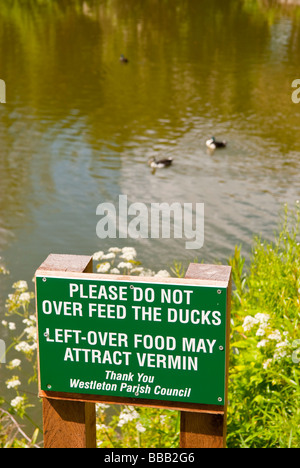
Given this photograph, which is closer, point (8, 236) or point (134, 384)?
point (134, 384)

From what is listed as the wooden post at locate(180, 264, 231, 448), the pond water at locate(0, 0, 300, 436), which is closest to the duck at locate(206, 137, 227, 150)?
the pond water at locate(0, 0, 300, 436)

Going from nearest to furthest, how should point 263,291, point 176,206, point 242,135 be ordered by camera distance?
point 263,291
point 176,206
point 242,135

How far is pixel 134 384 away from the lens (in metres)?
2.75

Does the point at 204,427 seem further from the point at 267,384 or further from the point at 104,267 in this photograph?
the point at 104,267

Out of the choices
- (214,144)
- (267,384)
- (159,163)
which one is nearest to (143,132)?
(214,144)

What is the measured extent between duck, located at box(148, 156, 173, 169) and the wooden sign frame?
9252 millimetres

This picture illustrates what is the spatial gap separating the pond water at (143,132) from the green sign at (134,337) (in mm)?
4660

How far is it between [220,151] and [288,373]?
919 cm

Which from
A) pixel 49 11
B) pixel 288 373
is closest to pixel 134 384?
pixel 288 373

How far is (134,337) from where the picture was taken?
8.89 ft

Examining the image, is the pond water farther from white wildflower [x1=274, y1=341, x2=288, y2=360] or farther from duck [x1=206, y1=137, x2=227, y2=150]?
white wildflower [x1=274, y1=341, x2=288, y2=360]

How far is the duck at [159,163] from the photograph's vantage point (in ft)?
39.8

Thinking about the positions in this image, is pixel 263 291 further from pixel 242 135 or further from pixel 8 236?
pixel 242 135

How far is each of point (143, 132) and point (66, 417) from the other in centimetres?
1189
